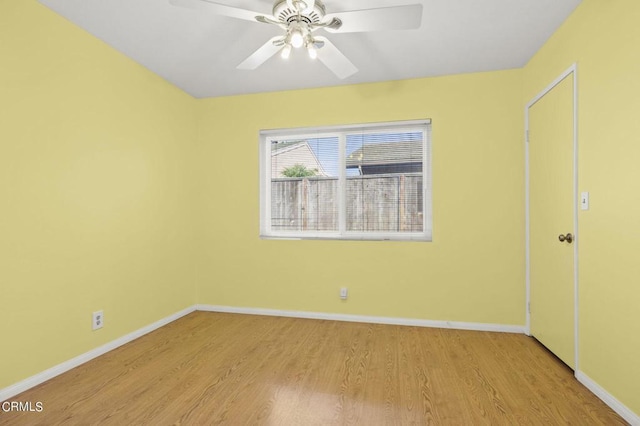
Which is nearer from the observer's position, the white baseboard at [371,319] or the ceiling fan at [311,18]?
the ceiling fan at [311,18]

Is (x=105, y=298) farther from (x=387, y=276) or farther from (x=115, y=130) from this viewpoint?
(x=387, y=276)

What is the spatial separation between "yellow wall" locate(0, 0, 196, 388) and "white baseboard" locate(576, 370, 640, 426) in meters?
3.42

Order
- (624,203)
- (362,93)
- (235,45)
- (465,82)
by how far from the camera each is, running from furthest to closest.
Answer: (362,93), (465,82), (235,45), (624,203)

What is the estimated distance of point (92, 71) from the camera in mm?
2395

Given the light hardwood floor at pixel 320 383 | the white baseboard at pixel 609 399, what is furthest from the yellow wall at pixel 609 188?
the light hardwood floor at pixel 320 383

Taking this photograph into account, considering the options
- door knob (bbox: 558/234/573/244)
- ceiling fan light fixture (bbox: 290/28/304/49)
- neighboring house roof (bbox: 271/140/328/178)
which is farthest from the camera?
neighboring house roof (bbox: 271/140/328/178)

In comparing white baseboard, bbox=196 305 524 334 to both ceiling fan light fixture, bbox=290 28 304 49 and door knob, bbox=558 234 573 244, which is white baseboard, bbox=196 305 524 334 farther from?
ceiling fan light fixture, bbox=290 28 304 49

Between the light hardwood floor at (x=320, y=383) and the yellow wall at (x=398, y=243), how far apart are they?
428 mm

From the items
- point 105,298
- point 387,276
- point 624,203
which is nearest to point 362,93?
point 387,276

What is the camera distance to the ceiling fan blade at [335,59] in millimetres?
2044

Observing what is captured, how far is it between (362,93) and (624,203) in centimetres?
229

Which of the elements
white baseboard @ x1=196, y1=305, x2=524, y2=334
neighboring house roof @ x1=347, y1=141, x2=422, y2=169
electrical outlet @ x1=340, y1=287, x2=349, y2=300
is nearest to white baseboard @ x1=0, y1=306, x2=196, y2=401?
white baseboard @ x1=196, y1=305, x2=524, y2=334

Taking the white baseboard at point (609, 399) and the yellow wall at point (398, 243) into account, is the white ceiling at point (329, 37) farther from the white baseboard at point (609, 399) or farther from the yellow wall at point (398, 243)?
the white baseboard at point (609, 399)

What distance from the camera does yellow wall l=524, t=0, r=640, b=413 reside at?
5.31 ft
